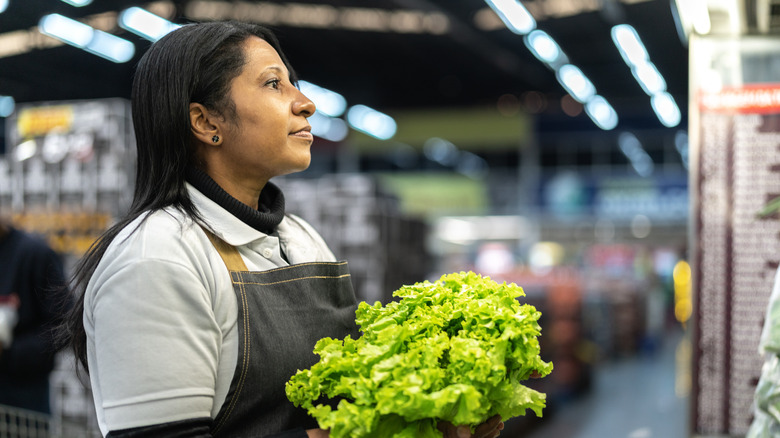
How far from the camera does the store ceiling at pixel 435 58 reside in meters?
8.19

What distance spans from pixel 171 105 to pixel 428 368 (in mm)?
721

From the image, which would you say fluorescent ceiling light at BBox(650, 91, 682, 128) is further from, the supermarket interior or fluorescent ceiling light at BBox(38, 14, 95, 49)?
fluorescent ceiling light at BBox(38, 14, 95, 49)

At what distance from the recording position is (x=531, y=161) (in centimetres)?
2092

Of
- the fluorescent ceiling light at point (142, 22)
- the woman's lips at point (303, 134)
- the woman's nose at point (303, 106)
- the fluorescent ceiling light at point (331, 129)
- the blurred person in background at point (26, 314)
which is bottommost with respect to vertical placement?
the blurred person in background at point (26, 314)

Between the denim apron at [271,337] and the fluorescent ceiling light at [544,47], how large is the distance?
42.3 feet

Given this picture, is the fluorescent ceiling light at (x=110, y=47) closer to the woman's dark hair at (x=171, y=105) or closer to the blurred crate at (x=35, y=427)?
the blurred crate at (x=35, y=427)

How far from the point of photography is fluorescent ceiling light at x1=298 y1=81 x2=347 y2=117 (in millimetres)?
17250

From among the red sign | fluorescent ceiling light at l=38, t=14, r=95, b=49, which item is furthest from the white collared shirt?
fluorescent ceiling light at l=38, t=14, r=95, b=49

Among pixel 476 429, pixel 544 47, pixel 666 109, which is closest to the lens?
pixel 476 429

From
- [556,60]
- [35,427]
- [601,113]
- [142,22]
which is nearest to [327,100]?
[556,60]

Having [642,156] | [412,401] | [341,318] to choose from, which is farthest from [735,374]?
[642,156]

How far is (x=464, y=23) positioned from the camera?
14.3m

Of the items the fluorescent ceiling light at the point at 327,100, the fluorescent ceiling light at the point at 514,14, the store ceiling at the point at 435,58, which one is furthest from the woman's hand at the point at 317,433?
the fluorescent ceiling light at the point at 327,100

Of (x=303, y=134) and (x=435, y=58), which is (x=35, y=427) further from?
(x=435, y=58)
